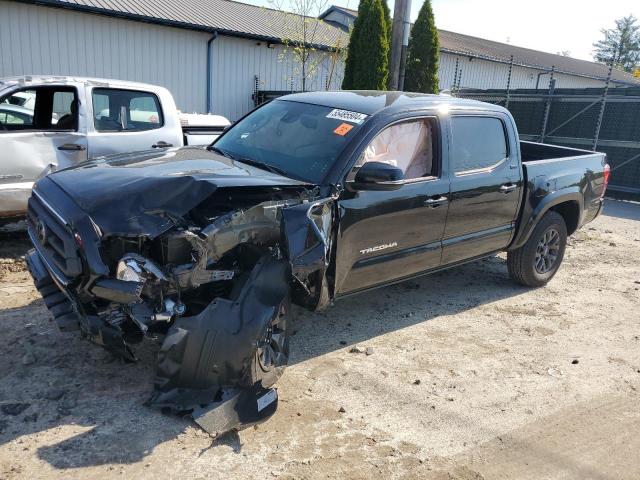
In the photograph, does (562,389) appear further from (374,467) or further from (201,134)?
(201,134)

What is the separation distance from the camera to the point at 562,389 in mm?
3863

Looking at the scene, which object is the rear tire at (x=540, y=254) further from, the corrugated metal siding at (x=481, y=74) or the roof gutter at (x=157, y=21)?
the corrugated metal siding at (x=481, y=74)

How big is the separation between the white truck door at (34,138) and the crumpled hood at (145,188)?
2.40m

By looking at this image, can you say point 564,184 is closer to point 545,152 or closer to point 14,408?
point 545,152

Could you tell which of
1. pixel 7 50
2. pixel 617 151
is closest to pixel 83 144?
pixel 7 50

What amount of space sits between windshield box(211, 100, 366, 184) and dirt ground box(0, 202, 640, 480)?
146cm

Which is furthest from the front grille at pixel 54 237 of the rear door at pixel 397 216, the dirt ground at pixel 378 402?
the rear door at pixel 397 216

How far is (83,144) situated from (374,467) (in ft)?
16.0

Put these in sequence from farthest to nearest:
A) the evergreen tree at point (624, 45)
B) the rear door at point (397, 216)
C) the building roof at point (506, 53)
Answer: the evergreen tree at point (624, 45) < the building roof at point (506, 53) < the rear door at point (397, 216)

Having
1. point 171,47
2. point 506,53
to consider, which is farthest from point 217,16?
point 506,53

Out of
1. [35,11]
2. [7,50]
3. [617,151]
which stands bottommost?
[617,151]

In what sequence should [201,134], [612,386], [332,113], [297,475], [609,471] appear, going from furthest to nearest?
[201,134] → [332,113] → [612,386] → [609,471] → [297,475]

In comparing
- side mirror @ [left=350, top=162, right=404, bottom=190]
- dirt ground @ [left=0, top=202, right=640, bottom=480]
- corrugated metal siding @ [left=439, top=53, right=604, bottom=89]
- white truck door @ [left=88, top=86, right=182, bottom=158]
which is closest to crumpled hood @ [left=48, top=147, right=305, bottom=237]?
side mirror @ [left=350, top=162, right=404, bottom=190]

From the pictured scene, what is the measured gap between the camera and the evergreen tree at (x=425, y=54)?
1652cm
